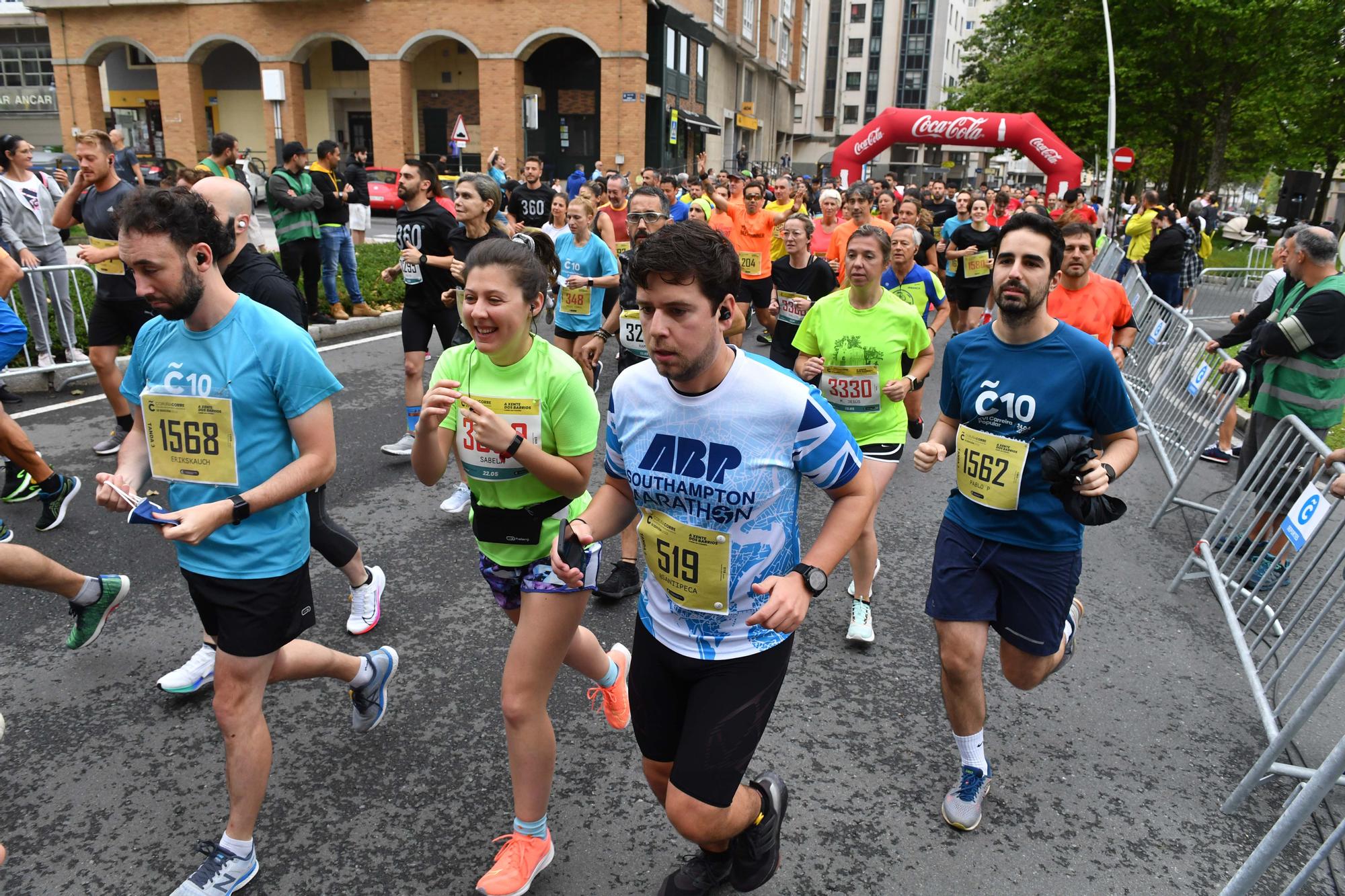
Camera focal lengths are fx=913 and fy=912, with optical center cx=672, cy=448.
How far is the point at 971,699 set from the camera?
131 inches

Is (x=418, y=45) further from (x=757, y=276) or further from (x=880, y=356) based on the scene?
(x=880, y=356)

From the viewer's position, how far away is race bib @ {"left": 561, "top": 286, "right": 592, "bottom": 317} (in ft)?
22.8

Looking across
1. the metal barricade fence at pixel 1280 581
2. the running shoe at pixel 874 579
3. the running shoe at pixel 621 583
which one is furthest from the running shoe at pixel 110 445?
the metal barricade fence at pixel 1280 581

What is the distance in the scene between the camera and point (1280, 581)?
4484 mm

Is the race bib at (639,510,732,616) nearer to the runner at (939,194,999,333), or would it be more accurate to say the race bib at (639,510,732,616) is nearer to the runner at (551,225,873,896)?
the runner at (551,225,873,896)

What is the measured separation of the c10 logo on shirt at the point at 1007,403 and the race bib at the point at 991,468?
0.09 m

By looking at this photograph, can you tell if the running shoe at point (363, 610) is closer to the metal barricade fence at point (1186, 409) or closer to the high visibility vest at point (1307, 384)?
the metal barricade fence at point (1186, 409)

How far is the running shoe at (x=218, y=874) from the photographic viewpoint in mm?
2744

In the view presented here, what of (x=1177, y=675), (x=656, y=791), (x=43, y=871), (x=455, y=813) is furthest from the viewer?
(x=1177, y=675)

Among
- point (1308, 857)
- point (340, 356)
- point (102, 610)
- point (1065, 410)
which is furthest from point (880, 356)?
point (340, 356)

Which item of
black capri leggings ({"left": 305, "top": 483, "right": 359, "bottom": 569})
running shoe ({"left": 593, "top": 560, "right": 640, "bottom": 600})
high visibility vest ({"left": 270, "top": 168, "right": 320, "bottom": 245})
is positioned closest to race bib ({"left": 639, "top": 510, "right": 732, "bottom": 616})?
black capri leggings ({"left": 305, "top": 483, "right": 359, "bottom": 569})

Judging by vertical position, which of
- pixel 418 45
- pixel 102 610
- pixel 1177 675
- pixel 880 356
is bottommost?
pixel 1177 675

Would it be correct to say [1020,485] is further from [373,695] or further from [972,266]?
[972,266]

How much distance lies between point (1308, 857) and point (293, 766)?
3779mm
